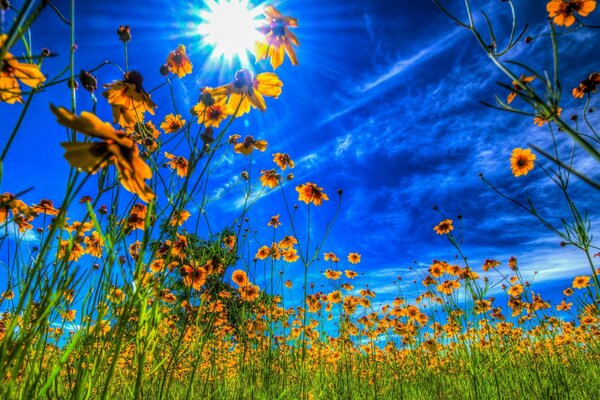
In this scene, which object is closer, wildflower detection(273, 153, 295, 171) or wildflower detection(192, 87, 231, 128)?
wildflower detection(192, 87, 231, 128)

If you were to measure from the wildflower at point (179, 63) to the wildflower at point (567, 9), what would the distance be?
184 cm

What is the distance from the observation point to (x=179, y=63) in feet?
5.07

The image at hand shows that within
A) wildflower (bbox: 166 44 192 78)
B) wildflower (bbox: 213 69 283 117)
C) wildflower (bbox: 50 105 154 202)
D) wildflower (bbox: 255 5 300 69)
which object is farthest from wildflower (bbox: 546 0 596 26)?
wildflower (bbox: 50 105 154 202)

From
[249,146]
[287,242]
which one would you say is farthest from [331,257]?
[249,146]

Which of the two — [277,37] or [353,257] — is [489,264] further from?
[277,37]

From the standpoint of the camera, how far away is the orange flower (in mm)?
1669

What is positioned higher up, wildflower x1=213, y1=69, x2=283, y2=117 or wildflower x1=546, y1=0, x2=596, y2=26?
wildflower x1=546, y1=0, x2=596, y2=26

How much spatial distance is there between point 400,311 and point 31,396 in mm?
4988

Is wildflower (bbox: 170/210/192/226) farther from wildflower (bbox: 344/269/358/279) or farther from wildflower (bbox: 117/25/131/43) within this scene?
wildflower (bbox: 344/269/358/279)

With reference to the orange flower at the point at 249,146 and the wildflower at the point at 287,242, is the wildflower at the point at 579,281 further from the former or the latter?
the orange flower at the point at 249,146

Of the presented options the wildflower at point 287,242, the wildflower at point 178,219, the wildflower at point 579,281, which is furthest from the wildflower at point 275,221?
the wildflower at point 579,281

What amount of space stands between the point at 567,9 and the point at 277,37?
5.08 ft

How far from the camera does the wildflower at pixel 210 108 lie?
3.43 ft

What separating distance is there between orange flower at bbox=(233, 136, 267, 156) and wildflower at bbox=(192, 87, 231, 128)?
10.4 inches
